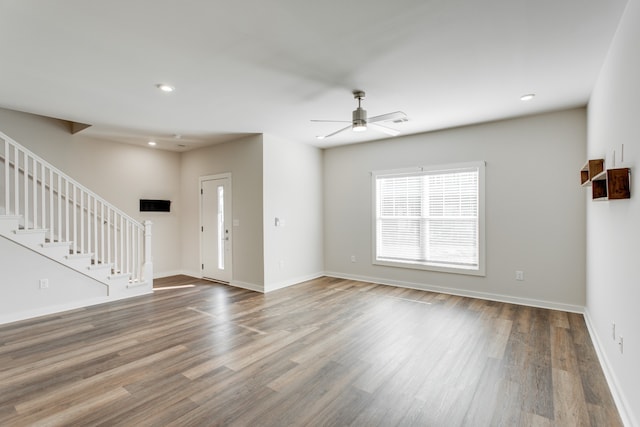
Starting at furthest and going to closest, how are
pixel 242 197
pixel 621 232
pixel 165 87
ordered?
pixel 242 197
pixel 165 87
pixel 621 232

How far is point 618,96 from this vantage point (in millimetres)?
2303

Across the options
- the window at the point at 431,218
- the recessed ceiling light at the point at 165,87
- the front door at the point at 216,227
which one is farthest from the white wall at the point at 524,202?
the recessed ceiling light at the point at 165,87

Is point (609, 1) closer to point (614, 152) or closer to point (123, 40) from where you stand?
point (614, 152)

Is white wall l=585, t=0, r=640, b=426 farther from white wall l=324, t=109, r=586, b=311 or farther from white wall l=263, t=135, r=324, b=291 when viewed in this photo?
white wall l=263, t=135, r=324, b=291

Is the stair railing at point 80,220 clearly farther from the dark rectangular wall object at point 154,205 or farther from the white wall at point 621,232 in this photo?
the white wall at point 621,232

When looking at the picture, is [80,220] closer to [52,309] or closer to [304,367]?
[52,309]

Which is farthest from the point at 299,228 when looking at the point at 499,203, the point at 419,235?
the point at 499,203

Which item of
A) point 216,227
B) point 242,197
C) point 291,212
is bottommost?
point 216,227

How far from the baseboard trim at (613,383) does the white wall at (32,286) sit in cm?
593

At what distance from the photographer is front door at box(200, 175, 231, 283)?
19.2 ft

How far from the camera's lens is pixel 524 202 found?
439cm

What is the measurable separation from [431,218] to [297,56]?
363 cm

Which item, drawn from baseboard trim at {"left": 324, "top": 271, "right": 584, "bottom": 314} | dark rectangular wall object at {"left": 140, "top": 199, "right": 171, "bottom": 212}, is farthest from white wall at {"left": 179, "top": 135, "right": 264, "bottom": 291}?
baseboard trim at {"left": 324, "top": 271, "right": 584, "bottom": 314}

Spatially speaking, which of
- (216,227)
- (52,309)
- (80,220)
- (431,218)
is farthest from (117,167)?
(431,218)
